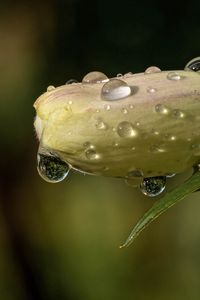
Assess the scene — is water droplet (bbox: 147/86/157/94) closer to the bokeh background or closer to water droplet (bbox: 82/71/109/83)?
water droplet (bbox: 82/71/109/83)

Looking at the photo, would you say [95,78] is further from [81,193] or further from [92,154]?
[81,193]

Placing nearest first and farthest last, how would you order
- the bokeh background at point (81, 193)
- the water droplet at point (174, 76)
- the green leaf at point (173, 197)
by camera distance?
the green leaf at point (173, 197) < the water droplet at point (174, 76) < the bokeh background at point (81, 193)

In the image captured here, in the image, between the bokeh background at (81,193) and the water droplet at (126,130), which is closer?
the water droplet at (126,130)

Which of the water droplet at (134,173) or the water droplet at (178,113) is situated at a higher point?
the water droplet at (178,113)

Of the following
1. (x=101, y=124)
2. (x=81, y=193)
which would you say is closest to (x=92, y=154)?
(x=101, y=124)

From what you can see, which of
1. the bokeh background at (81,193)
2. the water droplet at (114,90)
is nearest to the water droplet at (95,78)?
the water droplet at (114,90)

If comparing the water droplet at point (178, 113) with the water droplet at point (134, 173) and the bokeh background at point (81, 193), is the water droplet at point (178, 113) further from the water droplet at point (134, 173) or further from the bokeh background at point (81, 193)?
the bokeh background at point (81, 193)

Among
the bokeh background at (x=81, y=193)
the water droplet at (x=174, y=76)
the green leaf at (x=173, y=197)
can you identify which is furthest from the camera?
the bokeh background at (x=81, y=193)
